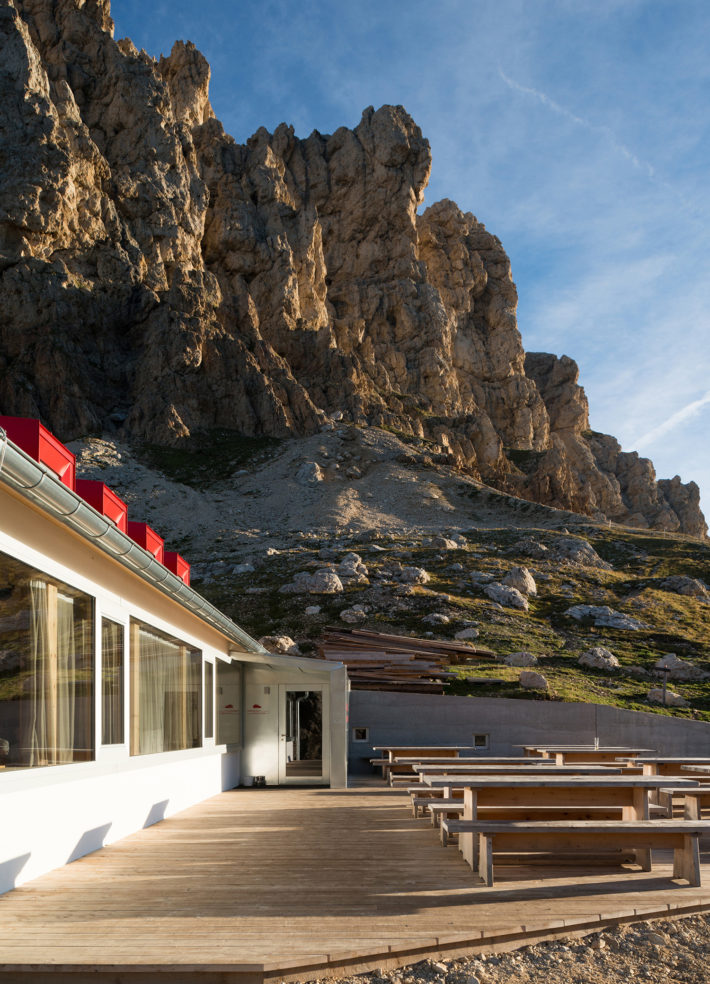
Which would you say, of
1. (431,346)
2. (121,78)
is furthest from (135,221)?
(431,346)

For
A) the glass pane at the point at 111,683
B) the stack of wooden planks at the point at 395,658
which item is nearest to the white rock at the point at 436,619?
the stack of wooden planks at the point at 395,658

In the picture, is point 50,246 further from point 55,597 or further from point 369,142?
point 55,597

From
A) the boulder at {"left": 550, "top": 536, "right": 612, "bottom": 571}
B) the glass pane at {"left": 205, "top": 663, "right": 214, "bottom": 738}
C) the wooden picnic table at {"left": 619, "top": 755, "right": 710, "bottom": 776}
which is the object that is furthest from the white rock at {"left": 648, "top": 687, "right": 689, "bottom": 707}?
the boulder at {"left": 550, "top": 536, "right": 612, "bottom": 571}

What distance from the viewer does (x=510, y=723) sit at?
58.3ft

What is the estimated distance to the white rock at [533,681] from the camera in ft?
78.4

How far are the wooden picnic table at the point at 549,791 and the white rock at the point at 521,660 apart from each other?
19429mm

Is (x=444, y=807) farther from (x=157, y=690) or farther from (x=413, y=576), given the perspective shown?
(x=413, y=576)

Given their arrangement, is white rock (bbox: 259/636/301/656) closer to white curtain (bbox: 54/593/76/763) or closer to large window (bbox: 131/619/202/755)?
large window (bbox: 131/619/202/755)

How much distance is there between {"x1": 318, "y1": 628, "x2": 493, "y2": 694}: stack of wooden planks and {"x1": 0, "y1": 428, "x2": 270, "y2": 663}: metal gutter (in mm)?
12305

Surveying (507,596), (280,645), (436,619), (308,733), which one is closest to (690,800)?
(308,733)

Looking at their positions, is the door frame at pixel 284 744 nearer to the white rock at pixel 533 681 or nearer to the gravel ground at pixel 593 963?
the white rock at pixel 533 681

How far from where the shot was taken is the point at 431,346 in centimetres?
9931

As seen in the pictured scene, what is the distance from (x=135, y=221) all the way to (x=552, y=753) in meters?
70.9

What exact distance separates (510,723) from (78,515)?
13.1 metres
